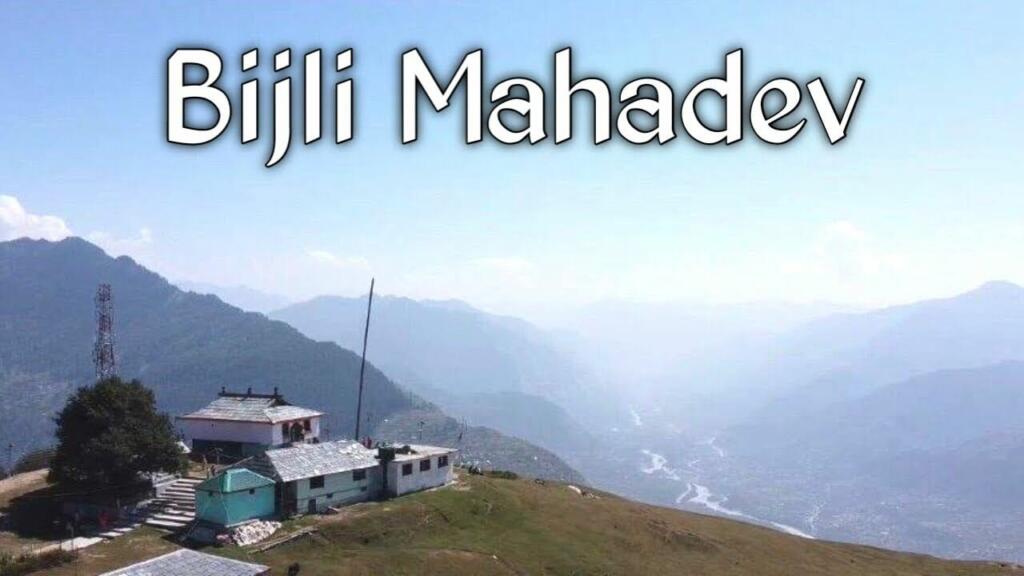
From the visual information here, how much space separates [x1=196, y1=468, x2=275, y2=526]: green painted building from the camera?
48594mm

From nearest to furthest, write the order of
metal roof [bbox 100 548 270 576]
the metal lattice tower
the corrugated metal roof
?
1. metal roof [bbox 100 548 270 576]
2. the corrugated metal roof
3. the metal lattice tower

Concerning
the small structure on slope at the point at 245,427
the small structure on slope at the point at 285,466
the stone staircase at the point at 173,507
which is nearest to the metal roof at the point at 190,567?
the small structure on slope at the point at 285,466

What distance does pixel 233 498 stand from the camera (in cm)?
4903

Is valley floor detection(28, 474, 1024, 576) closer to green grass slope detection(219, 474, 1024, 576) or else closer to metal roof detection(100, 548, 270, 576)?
green grass slope detection(219, 474, 1024, 576)

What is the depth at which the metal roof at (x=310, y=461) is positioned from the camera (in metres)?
53.2

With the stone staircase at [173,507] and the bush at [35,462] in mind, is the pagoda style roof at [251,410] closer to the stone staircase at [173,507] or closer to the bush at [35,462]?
the stone staircase at [173,507]

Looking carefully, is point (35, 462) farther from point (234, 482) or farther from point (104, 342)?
point (234, 482)

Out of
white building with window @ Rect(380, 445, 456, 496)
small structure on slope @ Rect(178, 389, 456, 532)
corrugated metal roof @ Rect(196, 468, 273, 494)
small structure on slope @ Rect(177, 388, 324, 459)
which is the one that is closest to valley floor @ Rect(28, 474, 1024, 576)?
white building with window @ Rect(380, 445, 456, 496)

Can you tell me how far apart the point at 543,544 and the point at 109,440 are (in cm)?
3208

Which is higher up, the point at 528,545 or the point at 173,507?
the point at 173,507

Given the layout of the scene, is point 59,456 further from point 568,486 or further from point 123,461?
point 568,486

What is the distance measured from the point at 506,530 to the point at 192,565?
81.8 ft

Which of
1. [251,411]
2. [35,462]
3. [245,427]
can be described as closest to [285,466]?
[245,427]

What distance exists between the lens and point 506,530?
55.3m
